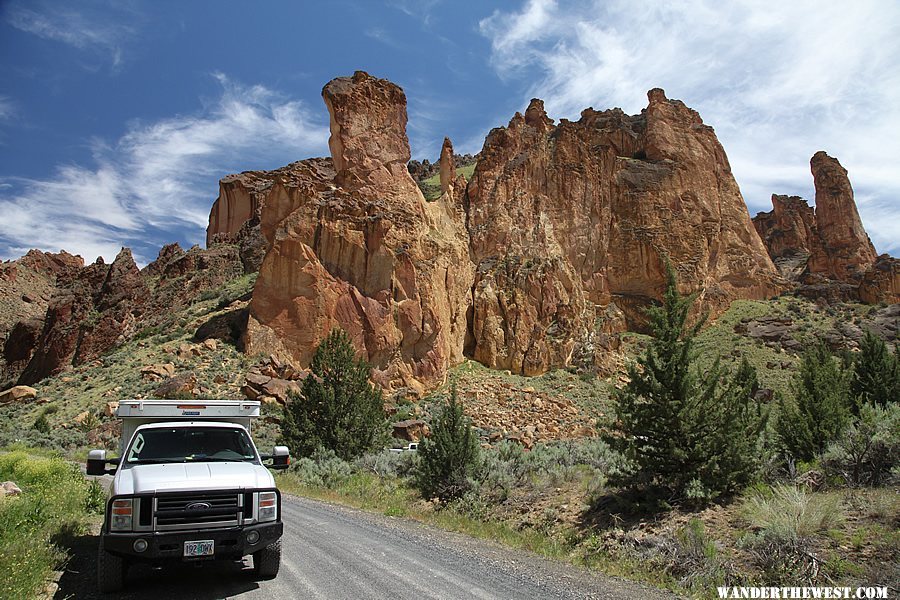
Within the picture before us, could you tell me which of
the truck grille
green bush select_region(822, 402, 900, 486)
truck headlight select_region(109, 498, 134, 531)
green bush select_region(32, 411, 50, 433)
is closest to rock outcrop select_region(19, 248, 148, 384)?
green bush select_region(32, 411, 50, 433)

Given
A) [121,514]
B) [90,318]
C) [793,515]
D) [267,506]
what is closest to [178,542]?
[121,514]

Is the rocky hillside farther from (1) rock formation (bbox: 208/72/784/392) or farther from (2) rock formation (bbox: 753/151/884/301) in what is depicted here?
(2) rock formation (bbox: 753/151/884/301)

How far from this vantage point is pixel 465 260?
49.5m

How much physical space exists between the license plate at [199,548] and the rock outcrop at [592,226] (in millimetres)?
41680

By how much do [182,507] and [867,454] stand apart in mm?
11432

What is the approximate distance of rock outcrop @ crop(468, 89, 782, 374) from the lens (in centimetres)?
4966

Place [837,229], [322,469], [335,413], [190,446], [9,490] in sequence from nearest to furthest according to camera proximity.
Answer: [190,446] < [9,490] < [322,469] < [335,413] < [837,229]

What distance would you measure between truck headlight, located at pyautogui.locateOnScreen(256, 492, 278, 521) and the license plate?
58cm

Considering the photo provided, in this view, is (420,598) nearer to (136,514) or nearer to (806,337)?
(136,514)

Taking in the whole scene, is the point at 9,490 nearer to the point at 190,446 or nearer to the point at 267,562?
the point at 190,446

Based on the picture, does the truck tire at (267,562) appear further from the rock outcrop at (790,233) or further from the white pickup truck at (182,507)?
the rock outcrop at (790,233)

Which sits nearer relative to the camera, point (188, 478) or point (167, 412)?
point (188, 478)

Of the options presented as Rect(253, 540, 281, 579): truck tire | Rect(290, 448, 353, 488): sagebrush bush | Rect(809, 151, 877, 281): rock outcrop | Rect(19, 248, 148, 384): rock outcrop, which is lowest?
Rect(290, 448, 353, 488): sagebrush bush

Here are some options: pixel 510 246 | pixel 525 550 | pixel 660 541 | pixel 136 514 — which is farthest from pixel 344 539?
pixel 510 246
